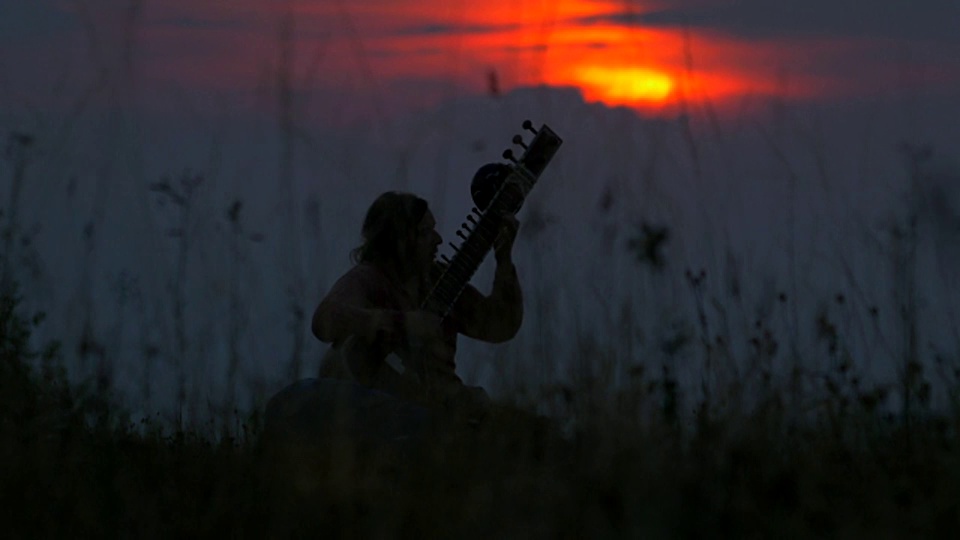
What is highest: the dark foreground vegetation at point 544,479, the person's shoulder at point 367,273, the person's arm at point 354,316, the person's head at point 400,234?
the person's head at point 400,234

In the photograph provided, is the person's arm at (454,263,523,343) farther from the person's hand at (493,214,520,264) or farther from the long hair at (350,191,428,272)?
the long hair at (350,191,428,272)

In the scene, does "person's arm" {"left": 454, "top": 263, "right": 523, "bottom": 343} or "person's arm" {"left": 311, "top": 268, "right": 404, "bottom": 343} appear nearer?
"person's arm" {"left": 311, "top": 268, "right": 404, "bottom": 343}

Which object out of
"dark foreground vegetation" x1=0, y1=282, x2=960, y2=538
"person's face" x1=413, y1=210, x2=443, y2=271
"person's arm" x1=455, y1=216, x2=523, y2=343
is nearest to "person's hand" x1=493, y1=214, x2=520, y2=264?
"person's arm" x1=455, y1=216, x2=523, y2=343

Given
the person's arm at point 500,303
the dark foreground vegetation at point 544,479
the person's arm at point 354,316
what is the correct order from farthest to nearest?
the person's arm at point 500,303, the person's arm at point 354,316, the dark foreground vegetation at point 544,479

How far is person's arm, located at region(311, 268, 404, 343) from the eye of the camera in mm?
4984

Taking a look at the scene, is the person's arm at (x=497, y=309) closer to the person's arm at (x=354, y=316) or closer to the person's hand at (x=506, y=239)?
the person's hand at (x=506, y=239)

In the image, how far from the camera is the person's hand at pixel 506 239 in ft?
16.7

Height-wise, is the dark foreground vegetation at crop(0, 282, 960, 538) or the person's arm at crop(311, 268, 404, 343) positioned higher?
the person's arm at crop(311, 268, 404, 343)

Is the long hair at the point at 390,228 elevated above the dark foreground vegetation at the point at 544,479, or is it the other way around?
the long hair at the point at 390,228

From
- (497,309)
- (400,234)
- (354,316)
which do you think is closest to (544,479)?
(354,316)

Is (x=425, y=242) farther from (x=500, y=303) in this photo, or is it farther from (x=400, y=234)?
(x=500, y=303)

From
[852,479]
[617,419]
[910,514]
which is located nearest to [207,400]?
[617,419]

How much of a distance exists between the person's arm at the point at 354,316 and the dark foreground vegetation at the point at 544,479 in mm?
744

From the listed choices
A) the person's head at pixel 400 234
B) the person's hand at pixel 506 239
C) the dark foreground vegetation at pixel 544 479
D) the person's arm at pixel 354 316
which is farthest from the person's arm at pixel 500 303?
the dark foreground vegetation at pixel 544 479
